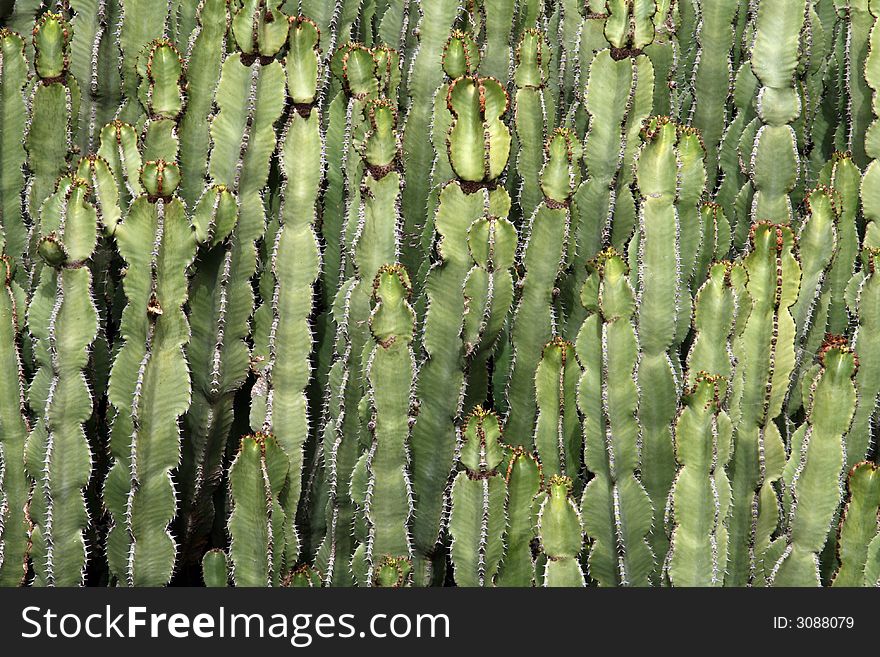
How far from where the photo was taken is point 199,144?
9.36 ft

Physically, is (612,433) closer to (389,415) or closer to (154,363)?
(389,415)

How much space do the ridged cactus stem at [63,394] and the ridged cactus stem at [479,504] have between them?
2.67 ft

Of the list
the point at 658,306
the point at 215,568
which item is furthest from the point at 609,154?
the point at 215,568

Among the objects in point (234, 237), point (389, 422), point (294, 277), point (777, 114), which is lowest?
point (389, 422)

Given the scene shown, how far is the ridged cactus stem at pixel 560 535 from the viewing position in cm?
217

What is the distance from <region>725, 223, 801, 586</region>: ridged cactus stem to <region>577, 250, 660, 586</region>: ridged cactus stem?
0.23 meters

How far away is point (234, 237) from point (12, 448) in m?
0.68

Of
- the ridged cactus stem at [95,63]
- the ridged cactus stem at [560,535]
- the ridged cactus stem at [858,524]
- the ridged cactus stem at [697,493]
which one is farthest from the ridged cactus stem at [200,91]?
the ridged cactus stem at [858,524]

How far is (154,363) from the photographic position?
94.0 inches

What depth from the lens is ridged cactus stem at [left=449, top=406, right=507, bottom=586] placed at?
2.21 metres

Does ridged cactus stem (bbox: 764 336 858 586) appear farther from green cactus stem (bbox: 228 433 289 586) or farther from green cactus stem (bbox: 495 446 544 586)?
green cactus stem (bbox: 228 433 289 586)

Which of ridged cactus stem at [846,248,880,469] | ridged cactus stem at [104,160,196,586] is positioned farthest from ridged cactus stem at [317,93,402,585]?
ridged cactus stem at [846,248,880,469]

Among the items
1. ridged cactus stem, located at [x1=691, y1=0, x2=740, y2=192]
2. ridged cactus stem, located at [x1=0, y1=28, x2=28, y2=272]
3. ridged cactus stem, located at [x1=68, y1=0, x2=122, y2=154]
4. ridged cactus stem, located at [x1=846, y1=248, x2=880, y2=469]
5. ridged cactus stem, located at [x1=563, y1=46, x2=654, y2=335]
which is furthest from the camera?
ridged cactus stem, located at [x1=691, y1=0, x2=740, y2=192]

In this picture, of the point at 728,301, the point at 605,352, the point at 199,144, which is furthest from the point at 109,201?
the point at 728,301
